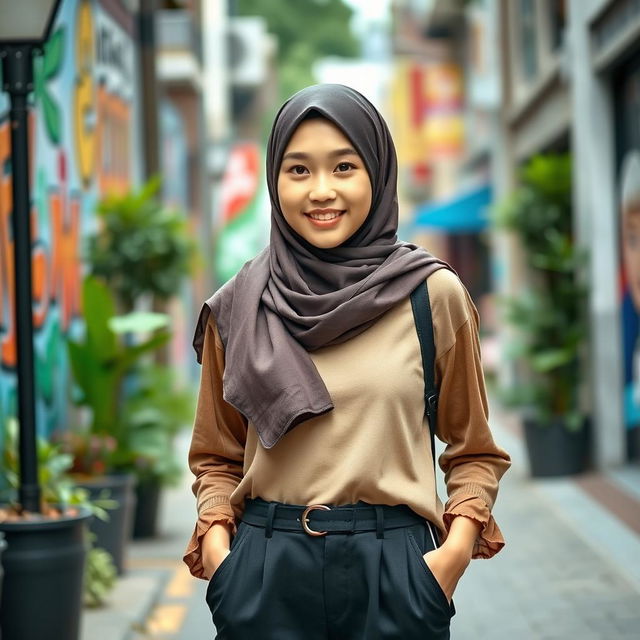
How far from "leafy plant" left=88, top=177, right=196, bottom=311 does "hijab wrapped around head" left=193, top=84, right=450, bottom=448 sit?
653 centimetres

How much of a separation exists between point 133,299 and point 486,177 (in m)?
14.7

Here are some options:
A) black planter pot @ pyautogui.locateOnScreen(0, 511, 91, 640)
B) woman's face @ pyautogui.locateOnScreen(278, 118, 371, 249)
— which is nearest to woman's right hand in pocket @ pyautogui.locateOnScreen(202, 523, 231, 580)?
woman's face @ pyautogui.locateOnScreen(278, 118, 371, 249)

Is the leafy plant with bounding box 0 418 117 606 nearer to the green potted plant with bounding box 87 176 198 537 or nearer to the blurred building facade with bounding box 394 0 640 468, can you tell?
the green potted plant with bounding box 87 176 198 537

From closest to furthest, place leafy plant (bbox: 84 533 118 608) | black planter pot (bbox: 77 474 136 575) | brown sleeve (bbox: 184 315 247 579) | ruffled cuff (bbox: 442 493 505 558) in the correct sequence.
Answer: ruffled cuff (bbox: 442 493 505 558) → brown sleeve (bbox: 184 315 247 579) → leafy plant (bbox: 84 533 118 608) → black planter pot (bbox: 77 474 136 575)

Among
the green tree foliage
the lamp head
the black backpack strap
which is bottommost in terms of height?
the black backpack strap

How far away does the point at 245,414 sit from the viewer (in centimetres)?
276

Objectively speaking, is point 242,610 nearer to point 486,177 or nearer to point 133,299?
point 133,299

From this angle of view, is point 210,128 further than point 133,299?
Yes

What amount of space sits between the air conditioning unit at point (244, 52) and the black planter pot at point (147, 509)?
24.7 metres

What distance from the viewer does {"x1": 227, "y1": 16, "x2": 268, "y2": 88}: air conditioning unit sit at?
32875 millimetres


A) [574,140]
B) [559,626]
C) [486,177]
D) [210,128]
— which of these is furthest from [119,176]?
[210,128]

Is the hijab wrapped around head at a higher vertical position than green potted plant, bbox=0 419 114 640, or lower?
higher

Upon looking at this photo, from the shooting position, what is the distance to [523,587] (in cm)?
733

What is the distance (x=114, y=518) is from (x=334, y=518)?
5236mm
